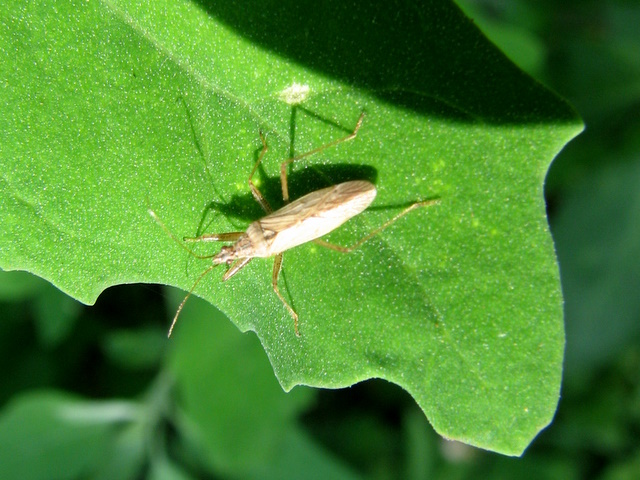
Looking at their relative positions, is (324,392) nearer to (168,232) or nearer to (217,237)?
(217,237)

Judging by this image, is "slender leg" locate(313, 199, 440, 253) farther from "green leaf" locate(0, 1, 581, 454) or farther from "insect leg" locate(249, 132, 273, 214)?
"insect leg" locate(249, 132, 273, 214)

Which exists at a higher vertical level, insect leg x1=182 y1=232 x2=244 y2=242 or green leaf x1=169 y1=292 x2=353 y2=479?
insect leg x1=182 y1=232 x2=244 y2=242

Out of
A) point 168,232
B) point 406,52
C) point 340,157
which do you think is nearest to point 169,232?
point 168,232

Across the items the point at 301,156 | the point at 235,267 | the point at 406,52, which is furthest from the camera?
the point at 235,267

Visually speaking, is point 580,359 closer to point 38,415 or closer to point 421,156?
point 421,156

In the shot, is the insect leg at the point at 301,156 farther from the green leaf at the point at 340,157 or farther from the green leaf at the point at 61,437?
the green leaf at the point at 61,437

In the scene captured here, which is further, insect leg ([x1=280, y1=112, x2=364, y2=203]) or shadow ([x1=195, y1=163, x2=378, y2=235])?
shadow ([x1=195, y1=163, x2=378, y2=235])

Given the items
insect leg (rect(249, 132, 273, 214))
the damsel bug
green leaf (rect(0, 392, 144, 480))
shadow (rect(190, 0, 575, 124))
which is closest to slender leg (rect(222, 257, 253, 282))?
the damsel bug

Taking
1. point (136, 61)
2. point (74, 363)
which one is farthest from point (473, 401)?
point (74, 363)
